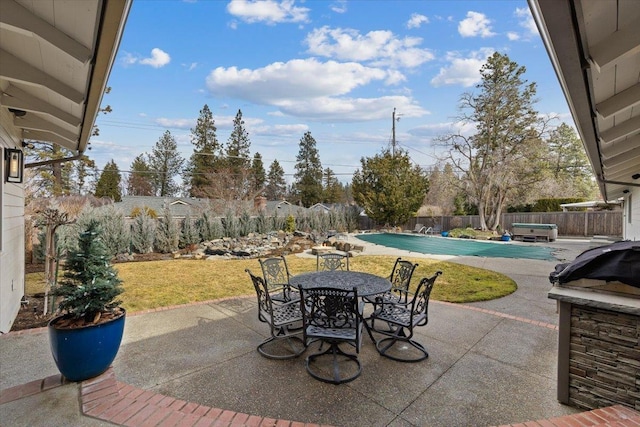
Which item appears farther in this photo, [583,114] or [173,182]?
[173,182]

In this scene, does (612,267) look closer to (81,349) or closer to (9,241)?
(81,349)

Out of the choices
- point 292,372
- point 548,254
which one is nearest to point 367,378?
point 292,372

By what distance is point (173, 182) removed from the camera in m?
35.4

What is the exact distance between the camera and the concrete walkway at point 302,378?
2328 millimetres

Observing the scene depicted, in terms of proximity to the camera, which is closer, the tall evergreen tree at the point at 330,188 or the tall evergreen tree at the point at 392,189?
the tall evergreen tree at the point at 392,189

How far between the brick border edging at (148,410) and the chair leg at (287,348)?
989 mm

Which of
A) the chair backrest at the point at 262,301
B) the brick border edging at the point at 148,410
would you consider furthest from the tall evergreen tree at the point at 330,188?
the brick border edging at the point at 148,410

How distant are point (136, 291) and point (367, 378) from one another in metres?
5.16

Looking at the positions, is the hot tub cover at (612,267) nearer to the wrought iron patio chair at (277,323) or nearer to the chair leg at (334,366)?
the chair leg at (334,366)

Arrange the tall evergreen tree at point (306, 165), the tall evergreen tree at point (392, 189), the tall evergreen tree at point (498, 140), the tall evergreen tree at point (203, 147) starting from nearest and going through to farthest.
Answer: the tall evergreen tree at point (498, 140)
the tall evergreen tree at point (392, 189)
the tall evergreen tree at point (203, 147)
the tall evergreen tree at point (306, 165)

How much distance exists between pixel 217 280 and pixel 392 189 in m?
15.6

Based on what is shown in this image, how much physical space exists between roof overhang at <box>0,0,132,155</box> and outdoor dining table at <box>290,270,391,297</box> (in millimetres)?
2768

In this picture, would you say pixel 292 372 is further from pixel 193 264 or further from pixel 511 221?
pixel 511 221

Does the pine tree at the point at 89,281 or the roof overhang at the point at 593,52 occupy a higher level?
the roof overhang at the point at 593,52
